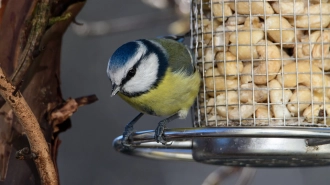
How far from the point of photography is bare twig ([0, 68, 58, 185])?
129 centimetres

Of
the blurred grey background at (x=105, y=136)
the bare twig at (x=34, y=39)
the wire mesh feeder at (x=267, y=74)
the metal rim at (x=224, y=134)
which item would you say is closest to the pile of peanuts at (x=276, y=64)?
the wire mesh feeder at (x=267, y=74)

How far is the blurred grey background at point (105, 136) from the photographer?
3676 millimetres

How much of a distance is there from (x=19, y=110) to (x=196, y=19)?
0.82m

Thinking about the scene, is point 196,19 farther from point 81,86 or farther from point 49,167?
point 81,86

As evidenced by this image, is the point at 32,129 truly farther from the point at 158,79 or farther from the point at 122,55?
the point at 158,79

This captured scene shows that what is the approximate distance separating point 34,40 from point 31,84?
286mm

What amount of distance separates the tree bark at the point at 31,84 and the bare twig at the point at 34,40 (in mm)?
38

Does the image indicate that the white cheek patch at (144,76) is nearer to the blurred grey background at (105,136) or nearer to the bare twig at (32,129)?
the bare twig at (32,129)

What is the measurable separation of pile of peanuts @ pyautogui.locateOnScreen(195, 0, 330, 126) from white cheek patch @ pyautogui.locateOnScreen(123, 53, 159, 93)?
19 cm

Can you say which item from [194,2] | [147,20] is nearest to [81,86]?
[147,20]

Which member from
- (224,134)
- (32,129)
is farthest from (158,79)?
(32,129)

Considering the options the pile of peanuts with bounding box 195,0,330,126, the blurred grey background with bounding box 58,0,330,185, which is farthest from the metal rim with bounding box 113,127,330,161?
the blurred grey background with bounding box 58,0,330,185

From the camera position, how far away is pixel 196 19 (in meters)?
1.99

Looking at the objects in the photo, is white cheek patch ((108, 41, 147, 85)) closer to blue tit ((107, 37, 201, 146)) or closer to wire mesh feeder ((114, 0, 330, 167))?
blue tit ((107, 37, 201, 146))
